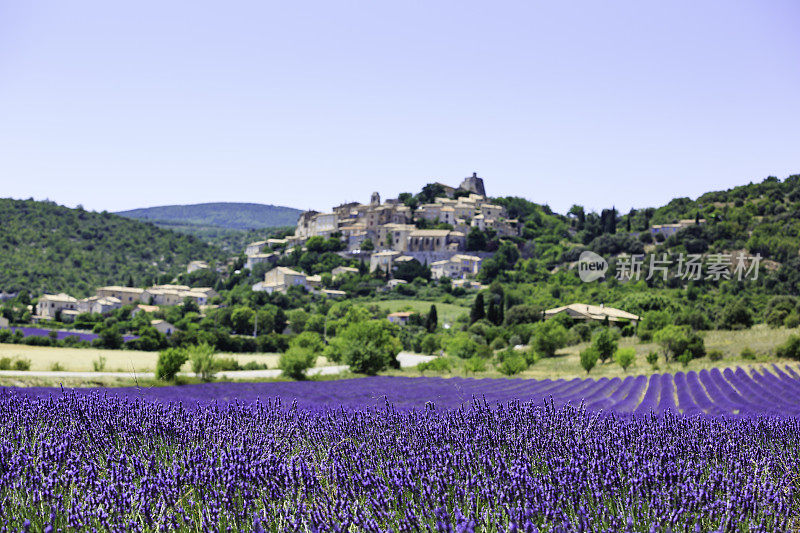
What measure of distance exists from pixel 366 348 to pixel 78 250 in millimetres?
97616

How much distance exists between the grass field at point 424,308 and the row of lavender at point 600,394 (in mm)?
47896

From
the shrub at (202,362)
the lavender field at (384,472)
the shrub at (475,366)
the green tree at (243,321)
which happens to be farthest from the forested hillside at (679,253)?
the lavender field at (384,472)

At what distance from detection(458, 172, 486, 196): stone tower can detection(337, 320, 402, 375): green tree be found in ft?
378

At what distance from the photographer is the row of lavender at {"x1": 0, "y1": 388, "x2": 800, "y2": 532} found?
3.75m

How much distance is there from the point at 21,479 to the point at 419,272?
304 feet

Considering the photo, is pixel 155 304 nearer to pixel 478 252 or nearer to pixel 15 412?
pixel 478 252

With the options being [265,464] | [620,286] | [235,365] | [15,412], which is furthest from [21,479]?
[620,286]

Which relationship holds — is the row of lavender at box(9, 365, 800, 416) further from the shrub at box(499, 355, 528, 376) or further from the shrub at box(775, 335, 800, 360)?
the shrub at box(775, 335, 800, 360)

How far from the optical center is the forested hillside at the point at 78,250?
316 ft

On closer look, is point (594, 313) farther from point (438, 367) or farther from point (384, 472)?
point (384, 472)

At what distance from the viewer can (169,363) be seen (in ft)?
74.3

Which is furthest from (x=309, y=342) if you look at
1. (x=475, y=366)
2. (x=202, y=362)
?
(x=202, y=362)

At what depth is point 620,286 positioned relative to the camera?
7312cm

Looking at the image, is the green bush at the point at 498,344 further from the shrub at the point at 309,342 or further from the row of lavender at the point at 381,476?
the row of lavender at the point at 381,476
